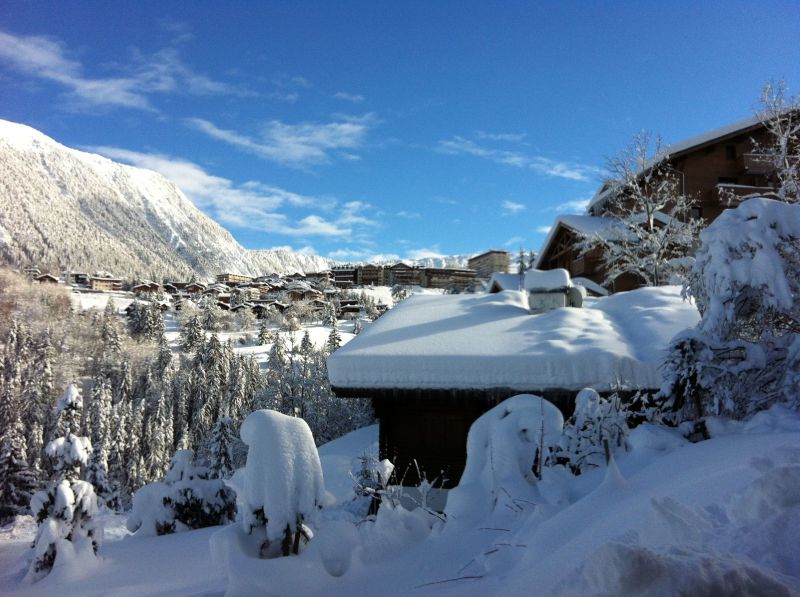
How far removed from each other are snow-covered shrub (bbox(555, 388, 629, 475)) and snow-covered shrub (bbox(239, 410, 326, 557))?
2.36m

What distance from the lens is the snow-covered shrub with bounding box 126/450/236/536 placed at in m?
9.01

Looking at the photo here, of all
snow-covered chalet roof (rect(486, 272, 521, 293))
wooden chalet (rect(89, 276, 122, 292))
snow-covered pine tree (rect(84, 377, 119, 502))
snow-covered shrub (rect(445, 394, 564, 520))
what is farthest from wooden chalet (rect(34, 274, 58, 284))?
snow-covered shrub (rect(445, 394, 564, 520))

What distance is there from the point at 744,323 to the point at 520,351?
3650mm

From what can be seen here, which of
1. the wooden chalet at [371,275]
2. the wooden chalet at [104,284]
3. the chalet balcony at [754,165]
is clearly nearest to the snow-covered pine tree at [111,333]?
the wooden chalet at [104,284]

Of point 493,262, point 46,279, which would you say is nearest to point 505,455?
point 493,262

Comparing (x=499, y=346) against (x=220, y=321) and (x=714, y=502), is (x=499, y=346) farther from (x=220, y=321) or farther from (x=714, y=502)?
(x=220, y=321)

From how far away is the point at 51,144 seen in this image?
155m

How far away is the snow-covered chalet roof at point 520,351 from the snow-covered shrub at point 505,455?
3170 mm

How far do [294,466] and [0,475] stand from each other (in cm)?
3682

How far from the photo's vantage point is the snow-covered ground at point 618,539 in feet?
6.33

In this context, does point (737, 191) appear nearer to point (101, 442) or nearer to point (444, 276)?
point (101, 442)

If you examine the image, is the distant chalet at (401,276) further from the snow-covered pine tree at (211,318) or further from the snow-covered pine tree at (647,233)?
the snow-covered pine tree at (647,233)

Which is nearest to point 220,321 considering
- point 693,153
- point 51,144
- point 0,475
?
point 0,475

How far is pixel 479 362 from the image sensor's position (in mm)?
7789
